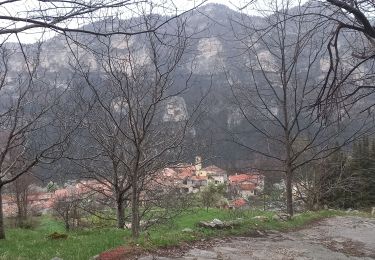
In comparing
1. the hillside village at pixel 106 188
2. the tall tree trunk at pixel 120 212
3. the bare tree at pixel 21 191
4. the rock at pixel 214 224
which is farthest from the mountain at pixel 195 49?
the bare tree at pixel 21 191

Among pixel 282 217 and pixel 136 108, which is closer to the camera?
pixel 136 108

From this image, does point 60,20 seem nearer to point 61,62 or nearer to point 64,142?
point 64,142

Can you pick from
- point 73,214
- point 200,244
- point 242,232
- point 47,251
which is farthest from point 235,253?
point 73,214

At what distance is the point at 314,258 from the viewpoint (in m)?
8.43

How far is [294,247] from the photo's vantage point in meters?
9.42

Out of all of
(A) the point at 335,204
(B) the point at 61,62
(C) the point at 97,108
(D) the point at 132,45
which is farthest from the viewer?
(A) the point at 335,204

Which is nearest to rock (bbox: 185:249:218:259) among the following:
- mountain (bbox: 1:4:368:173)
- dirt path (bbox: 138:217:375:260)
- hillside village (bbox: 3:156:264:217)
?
dirt path (bbox: 138:217:375:260)

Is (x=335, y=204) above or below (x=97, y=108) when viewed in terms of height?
below

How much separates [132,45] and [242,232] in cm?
503

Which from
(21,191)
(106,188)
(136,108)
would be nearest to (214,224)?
(136,108)

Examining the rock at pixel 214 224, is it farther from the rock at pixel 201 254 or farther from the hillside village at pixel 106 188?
the hillside village at pixel 106 188

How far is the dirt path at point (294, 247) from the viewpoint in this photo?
26.3 feet

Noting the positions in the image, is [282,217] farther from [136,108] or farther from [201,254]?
[136,108]

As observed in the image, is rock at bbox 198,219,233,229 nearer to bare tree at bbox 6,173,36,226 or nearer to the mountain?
the mountain
